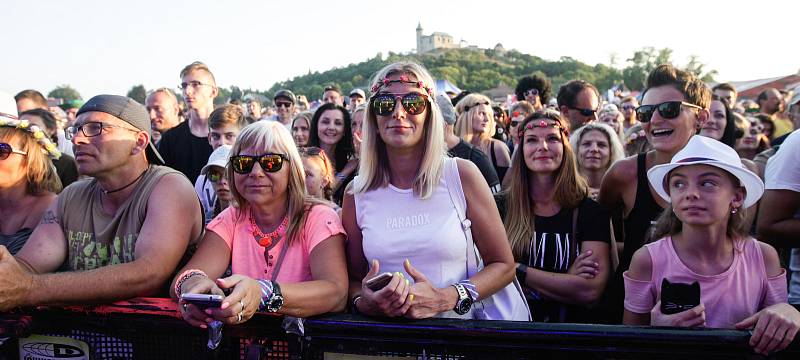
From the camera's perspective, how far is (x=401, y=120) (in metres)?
2.38

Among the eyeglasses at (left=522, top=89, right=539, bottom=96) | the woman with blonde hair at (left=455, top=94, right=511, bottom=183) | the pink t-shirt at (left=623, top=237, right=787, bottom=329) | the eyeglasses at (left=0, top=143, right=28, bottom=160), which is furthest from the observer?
the eyeglasses at (left=522, top=89, right=539, bottom=96)

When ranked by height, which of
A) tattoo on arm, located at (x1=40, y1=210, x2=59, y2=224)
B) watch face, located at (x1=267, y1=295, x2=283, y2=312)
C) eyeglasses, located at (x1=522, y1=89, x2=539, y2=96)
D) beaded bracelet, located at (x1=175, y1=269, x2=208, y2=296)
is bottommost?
watch face, located at (x1=267, y1=295, x2=283, y2=312)

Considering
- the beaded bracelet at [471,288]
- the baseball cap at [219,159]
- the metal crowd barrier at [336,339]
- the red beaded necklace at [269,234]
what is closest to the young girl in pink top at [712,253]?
the metal crowd barrier at [336,339]

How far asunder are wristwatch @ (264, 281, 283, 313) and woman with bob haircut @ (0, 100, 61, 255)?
1826 mm

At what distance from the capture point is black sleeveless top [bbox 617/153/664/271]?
2.93 m

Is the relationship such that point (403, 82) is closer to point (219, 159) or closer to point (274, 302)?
point (274, 302)

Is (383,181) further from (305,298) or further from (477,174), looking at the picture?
(305,298)

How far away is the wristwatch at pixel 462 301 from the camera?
207cm

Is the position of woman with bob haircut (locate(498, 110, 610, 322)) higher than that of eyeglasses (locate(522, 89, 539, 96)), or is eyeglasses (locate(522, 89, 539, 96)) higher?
eyeglasses (locate(522, 89, 539, 96))

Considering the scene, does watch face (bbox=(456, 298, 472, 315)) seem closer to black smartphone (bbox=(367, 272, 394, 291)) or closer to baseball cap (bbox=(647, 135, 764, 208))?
black smartphone (bbox=(367, 272, 394, 291))

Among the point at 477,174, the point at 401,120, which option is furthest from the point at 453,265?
the point at 401,120

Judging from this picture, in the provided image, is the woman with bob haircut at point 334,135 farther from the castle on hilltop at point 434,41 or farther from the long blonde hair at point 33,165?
the castle on hilltop at point 434,41

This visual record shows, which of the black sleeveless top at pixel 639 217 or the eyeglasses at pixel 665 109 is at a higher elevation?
the eyeglasses at pixel 665 109

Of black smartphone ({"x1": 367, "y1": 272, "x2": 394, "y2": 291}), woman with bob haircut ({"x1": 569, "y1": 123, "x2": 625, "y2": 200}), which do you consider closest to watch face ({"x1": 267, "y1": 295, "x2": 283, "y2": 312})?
black smartphone ({"x1": 367, "y1": 272, "x2": 394, "y2": 291})
